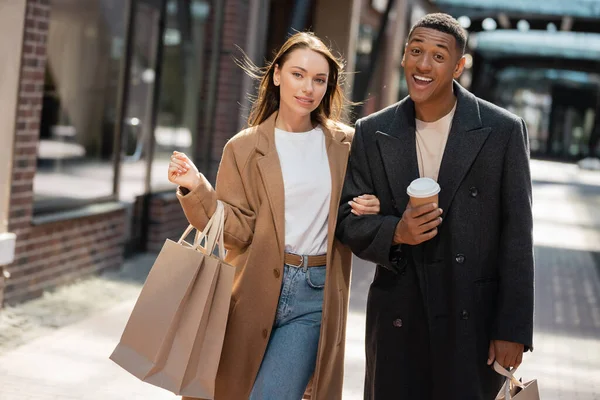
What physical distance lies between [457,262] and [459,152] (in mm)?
369

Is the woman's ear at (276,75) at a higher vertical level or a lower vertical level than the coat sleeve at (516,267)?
higher

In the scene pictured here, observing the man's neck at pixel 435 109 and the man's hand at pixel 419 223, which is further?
the man's neck at pixel 435 109

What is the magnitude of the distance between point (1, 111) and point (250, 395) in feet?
12.6

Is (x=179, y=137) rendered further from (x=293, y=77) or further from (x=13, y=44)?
(x=293, y=77)

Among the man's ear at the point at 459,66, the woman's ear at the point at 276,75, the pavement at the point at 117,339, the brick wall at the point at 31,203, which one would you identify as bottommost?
the pavement at the point at 117,339

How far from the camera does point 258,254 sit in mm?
3684

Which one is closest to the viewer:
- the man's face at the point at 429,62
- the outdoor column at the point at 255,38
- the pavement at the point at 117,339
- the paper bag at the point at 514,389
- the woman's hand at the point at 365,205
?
the paper bag at the point at 514,389

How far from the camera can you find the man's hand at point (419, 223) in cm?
315

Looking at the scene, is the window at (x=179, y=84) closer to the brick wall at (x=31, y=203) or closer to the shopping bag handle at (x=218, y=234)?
the brick wall at (x=31, y=203)

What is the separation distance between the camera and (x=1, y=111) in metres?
6.85

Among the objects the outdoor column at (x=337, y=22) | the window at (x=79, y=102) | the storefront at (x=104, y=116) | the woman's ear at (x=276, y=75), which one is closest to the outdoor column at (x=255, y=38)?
the storefront at (x=104, y=116)

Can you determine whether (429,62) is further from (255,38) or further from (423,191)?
(255,38)

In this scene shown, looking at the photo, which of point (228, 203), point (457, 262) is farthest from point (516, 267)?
point (228, 203)

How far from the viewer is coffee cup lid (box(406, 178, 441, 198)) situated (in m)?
3.09
